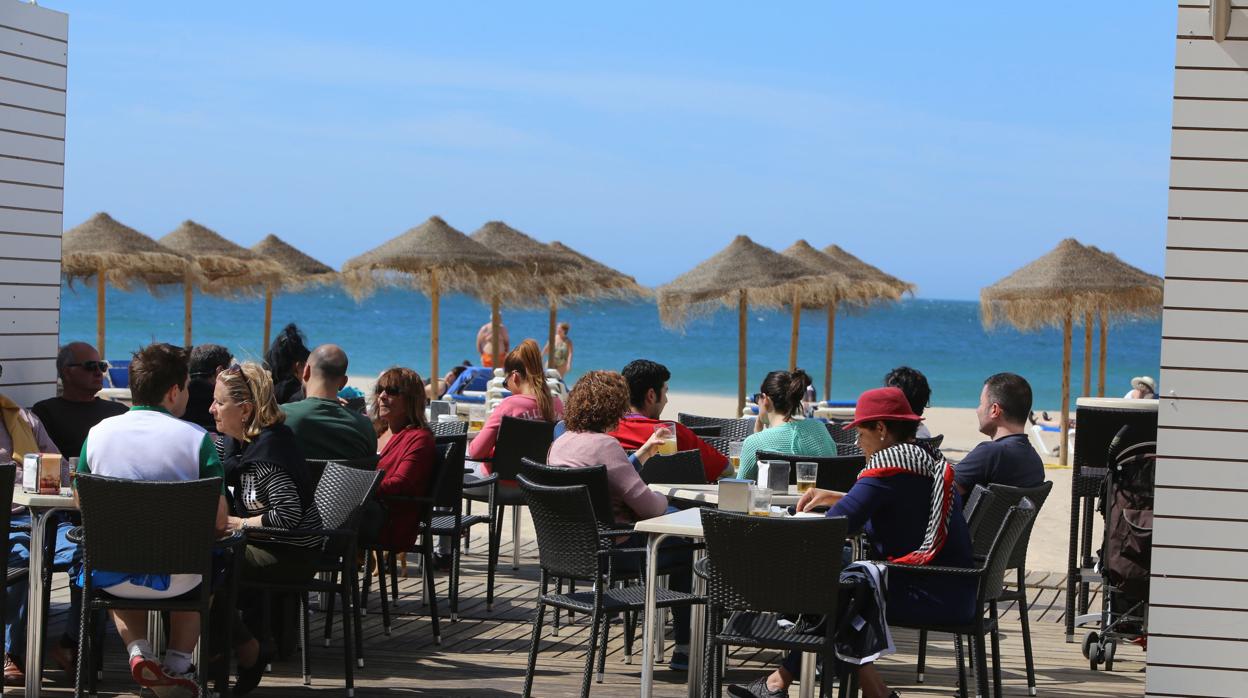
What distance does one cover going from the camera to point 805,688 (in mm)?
4648

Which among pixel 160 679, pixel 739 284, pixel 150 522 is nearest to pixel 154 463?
pixel 150 522

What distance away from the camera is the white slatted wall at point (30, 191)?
21.5ft

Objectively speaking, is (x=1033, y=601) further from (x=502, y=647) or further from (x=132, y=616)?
(x=132, y=616)

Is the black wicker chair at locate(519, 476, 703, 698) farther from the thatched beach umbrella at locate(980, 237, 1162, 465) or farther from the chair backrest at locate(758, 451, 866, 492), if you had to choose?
the thatched beach umbrella at locate(980, 237, 1162, 465)

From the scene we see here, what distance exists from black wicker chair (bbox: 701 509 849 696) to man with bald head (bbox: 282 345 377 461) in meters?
2.37

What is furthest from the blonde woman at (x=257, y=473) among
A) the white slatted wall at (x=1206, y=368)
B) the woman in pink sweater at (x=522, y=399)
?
the white slatted wall at (x=1206, y=368)

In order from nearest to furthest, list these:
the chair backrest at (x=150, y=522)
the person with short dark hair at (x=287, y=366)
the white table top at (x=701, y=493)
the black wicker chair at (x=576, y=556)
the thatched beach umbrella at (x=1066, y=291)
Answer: the chair backrest at (x=150, y=522) < the black wicker chair at (x=576, y=556) < the white table top at (x=701, y=493) < the person with short dark hair at (x=287, y=366) < the thatched beach umbrella at (x=1066, y=291)

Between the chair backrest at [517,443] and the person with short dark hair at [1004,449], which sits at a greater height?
the person with short dark hair at [1004,449]

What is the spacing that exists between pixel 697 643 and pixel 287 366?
3.06m

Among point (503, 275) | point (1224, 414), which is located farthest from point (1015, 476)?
point (503, 275)

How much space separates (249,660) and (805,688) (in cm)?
196

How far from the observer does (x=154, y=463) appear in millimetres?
4801

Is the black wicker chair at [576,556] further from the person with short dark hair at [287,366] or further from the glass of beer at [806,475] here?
the person with short dark hair at [287,366]

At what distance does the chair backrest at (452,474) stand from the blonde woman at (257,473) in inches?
49.6
